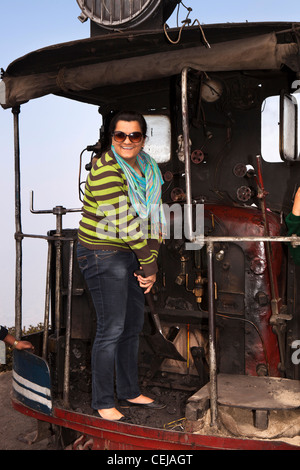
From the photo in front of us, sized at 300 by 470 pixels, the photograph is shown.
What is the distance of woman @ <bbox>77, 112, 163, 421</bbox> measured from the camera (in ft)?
10.6

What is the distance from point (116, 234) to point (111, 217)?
18 cm

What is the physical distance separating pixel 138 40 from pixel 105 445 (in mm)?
2922

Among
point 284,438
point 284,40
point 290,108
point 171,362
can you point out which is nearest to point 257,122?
point 290,108

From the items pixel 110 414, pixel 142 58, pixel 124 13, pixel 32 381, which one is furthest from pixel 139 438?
pixel 124 13

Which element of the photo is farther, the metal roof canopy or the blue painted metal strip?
the blue painted metal strip

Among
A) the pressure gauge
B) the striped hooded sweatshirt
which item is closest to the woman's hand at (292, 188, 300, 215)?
the striped hooded sweatshirt

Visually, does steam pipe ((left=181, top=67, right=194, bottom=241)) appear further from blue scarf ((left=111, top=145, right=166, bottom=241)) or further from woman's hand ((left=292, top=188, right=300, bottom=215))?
woman's hand ((left=292, top=188, right=300, bottom=215))

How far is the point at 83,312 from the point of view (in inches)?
186

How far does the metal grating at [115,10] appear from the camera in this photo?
3834 mm

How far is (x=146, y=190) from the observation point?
11.2ft

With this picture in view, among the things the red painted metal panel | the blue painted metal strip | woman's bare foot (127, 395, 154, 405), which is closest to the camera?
the red painted metal panel

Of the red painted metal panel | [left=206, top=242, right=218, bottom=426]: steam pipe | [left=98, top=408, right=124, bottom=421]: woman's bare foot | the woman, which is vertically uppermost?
the woman

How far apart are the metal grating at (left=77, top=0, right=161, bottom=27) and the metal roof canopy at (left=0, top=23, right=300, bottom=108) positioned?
27 cm
